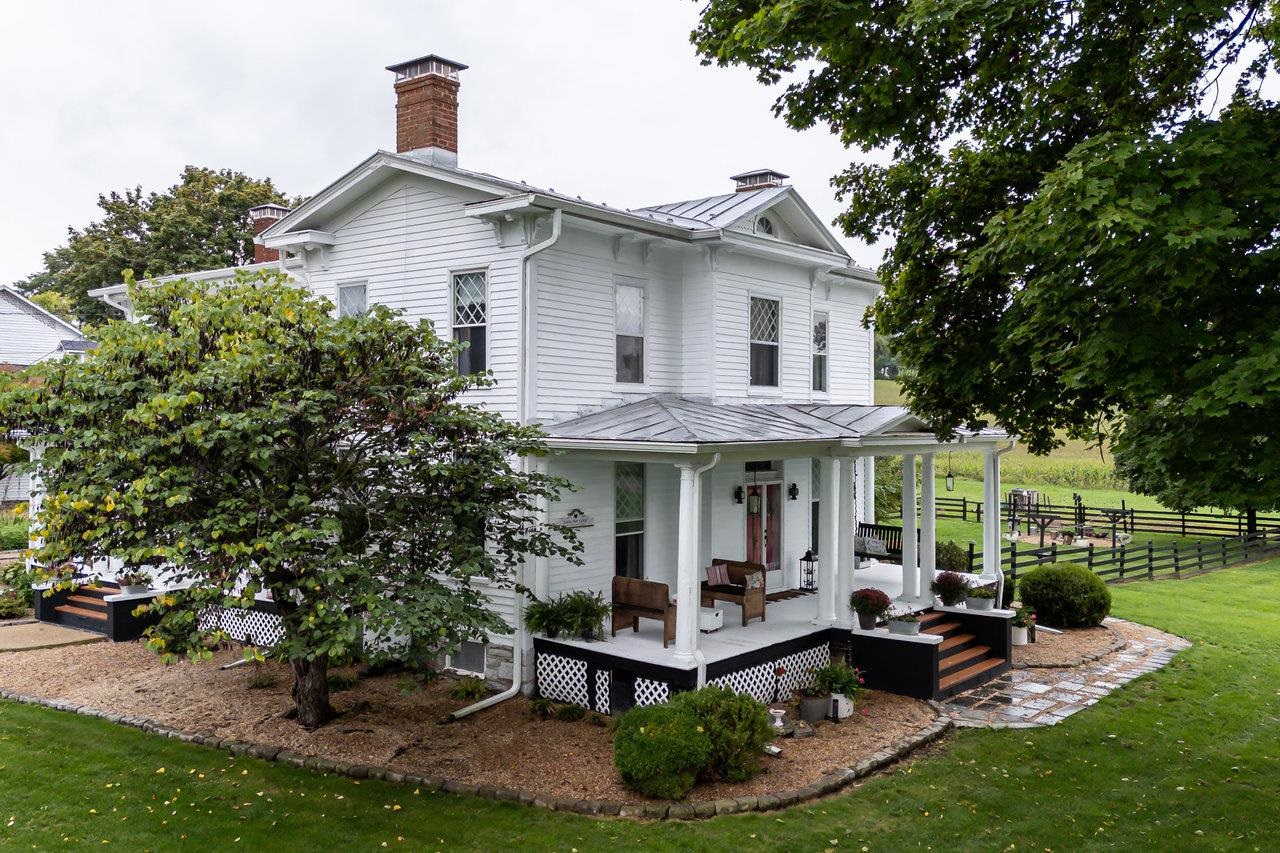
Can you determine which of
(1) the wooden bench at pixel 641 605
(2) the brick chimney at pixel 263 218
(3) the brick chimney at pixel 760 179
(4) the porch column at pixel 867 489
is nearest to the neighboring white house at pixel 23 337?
(2) the brick chimney at pixel 263 218

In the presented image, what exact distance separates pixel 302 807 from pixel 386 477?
12.0 ft

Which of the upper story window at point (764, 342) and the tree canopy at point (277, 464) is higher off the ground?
the upper story window at point (764, 342)

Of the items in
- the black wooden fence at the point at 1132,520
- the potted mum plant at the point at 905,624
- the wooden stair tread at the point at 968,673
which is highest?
the black wooden fence at the point at 1132,520

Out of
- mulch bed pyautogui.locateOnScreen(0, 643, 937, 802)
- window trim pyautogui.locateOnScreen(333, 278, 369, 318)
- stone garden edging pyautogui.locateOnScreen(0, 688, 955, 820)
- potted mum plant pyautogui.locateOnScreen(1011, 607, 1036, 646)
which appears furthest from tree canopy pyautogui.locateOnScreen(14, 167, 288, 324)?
potted mum plant pyautogui.locateOnScreen(1011, 607, 1036, 646)

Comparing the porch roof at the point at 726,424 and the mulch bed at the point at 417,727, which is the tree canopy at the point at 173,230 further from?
the porch roof at the point at 726,424

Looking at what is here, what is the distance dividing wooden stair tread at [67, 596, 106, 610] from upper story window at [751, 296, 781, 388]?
42.7ft

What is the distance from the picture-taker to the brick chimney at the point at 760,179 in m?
19.3

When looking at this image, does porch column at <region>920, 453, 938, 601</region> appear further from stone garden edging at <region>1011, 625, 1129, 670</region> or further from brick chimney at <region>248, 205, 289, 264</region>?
brick chimney at <region>248, 205, 289, 264</region>

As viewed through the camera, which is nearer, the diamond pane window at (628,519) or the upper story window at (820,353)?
the diamond pane window at (628,519)

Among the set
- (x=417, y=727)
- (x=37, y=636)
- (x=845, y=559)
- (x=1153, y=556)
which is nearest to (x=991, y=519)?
(x=845, y=559)

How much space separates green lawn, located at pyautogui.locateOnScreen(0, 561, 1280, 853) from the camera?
879 cm

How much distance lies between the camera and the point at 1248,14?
940 cm

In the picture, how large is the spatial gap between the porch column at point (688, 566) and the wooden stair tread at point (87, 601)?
471 inches

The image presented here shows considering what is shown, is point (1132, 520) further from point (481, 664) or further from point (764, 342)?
point (481, 664)
